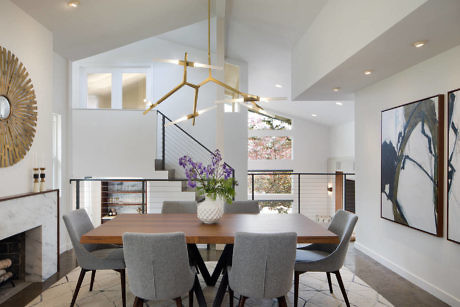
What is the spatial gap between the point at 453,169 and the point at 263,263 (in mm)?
1955

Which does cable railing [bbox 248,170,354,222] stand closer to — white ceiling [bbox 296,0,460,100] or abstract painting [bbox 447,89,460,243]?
white ceiling [bbox 296,0,460,100]

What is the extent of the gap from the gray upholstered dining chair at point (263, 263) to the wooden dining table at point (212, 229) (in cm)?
27

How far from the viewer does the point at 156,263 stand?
219cm

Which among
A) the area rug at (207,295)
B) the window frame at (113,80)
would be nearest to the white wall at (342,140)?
the window frame at (113,80)

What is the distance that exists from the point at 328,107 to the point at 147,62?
16.4 feet

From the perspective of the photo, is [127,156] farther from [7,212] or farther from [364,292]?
[364,292]

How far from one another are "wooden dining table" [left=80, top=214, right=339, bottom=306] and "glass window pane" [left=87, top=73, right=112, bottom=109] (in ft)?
14.3

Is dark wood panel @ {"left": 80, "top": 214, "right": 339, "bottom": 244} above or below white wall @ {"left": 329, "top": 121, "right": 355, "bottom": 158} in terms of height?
below

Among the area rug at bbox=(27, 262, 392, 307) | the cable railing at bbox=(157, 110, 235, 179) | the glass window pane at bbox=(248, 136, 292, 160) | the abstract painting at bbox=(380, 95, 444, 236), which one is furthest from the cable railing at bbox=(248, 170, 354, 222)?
the area rug at bbox=(27, 262, 392, 307)

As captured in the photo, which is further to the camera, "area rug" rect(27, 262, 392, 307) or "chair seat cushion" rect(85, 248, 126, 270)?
"area rug" rect(27, 262, 392, 307)

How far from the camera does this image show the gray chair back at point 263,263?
7.08ft

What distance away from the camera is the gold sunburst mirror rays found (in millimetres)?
3002

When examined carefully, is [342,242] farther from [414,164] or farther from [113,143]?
[113,143]

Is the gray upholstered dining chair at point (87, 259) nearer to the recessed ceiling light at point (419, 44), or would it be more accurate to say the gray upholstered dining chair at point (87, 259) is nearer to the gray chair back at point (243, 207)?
the gray chair back at point (243, 207)
